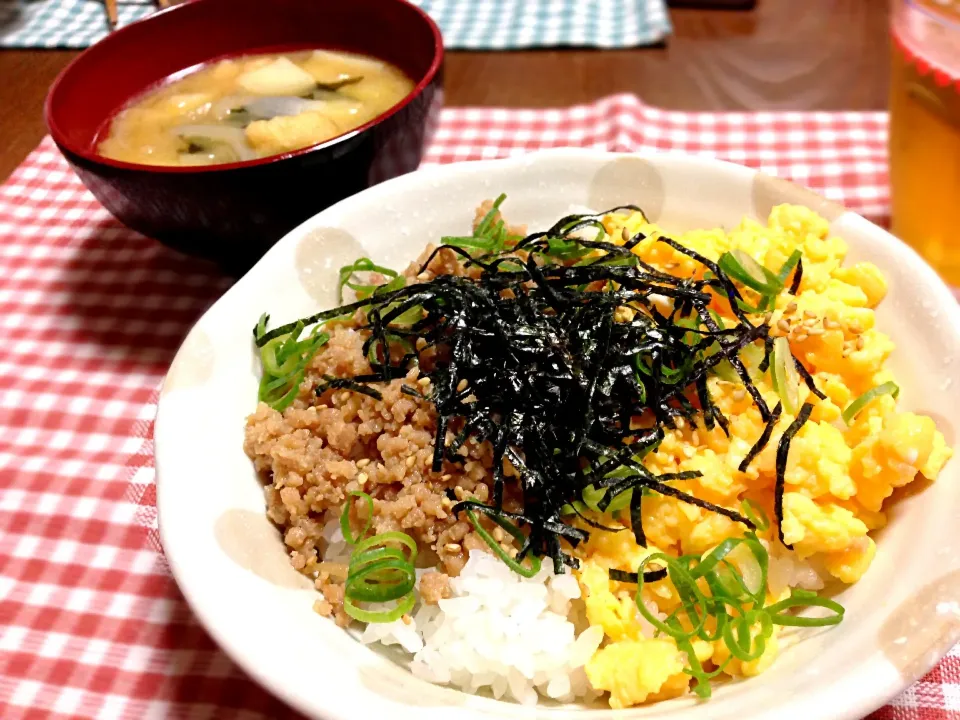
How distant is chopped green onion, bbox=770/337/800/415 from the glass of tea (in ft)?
2.74

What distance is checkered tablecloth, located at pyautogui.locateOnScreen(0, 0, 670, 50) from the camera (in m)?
3.41

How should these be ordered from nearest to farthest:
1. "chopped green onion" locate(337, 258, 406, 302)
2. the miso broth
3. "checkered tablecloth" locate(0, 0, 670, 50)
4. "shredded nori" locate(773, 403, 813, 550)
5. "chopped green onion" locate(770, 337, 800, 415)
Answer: "shredded nori" locate(773, 403, 813, 550) → "chopped green onion" locate(770, 337, 800, 415) → "chopped green onion" locate(337, 258, 406, 302) → the miso broth → "checkered tablecloth" locate(0, 0, 670, 50)

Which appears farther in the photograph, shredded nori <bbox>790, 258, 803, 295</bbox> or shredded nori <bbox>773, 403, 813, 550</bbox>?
shredded nori <bbox>790, 258, 803, 295</bbox>

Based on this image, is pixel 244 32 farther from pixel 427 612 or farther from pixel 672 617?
pixel 672 617

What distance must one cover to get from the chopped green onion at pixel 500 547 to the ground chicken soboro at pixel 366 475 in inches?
0.9

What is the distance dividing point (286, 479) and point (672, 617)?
72 cm

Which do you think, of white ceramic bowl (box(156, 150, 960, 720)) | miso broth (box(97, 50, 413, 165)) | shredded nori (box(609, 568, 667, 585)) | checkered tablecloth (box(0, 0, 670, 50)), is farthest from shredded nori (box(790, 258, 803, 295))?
checkered tablecloth (box(0, 0, 670, 50))

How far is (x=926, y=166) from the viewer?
201cm

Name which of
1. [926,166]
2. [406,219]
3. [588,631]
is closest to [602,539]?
[588,631]

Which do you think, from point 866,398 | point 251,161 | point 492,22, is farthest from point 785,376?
point 492,22

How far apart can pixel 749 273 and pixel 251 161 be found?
1150mm

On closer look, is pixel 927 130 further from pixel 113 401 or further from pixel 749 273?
pixel 113 401

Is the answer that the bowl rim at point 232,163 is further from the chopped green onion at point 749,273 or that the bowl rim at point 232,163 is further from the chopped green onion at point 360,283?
the chopped green onion at point 749,273

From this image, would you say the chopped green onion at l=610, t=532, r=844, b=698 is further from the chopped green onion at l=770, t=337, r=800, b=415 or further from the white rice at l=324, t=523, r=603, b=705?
the chopped green onion at l=770, t=337, r=800, b=415
